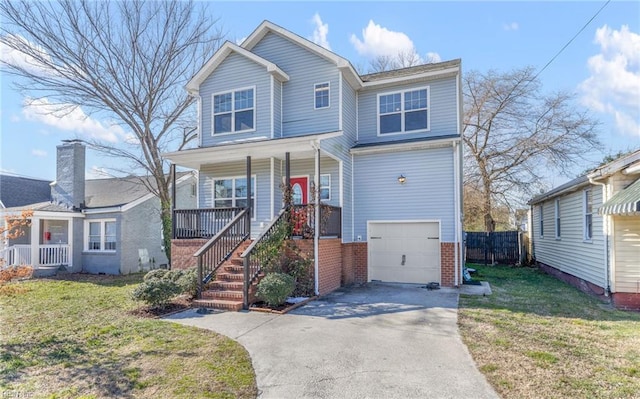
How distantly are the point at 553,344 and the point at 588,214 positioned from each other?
669cm

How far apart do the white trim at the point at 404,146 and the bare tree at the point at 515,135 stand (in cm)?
1513

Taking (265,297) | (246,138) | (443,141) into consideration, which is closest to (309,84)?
(246,138)

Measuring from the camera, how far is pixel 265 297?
8.27m

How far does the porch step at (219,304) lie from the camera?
27.5 ft

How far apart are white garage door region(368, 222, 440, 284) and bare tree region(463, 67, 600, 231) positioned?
14810 millimetres

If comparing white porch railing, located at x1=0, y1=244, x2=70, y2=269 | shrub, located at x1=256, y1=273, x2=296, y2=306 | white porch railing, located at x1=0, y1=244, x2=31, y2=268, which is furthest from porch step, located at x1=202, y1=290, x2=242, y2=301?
white porch railing, located at x1=0, y1=244, x2=31, y2=268

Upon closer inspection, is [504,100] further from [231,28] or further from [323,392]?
[323,392]

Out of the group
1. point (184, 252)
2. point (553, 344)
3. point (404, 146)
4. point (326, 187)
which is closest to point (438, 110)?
point (404, 146)

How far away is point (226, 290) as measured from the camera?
9.15 m

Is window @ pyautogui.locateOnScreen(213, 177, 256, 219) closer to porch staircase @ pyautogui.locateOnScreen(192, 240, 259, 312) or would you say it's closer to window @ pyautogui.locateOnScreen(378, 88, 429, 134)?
porch staircase @ pyautogui.locateOnScreen(192, 240, 259, 312)

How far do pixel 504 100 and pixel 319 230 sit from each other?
2101cm

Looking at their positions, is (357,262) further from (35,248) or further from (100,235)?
(35,248)

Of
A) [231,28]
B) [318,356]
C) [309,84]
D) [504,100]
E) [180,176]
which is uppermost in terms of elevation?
[231,28]

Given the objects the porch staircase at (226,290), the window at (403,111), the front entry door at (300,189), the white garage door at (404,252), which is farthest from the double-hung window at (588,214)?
the porch staircase at (226,290)
